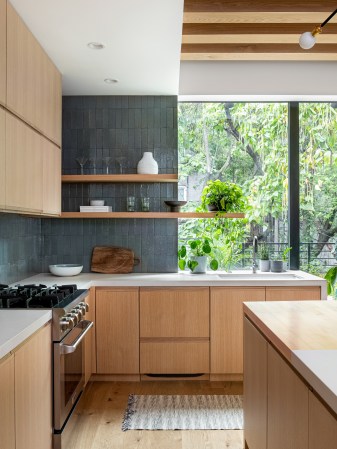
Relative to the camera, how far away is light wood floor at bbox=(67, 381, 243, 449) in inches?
105

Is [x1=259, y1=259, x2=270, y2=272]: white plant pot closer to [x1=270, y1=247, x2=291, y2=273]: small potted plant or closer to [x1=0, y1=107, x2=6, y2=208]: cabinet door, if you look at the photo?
[x1=270, y1=247, x2=291, y2=273]: small potted plant

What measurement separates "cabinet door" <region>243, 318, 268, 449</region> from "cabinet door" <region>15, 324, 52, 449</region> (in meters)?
1.08

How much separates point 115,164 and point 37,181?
1.31 meters

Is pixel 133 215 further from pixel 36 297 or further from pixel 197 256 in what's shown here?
pixel 36 297

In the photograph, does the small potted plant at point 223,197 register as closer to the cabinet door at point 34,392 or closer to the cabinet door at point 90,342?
the cabinet door at point 90,342

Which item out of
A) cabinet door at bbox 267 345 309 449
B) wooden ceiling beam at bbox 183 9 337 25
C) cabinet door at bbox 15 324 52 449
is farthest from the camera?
wooden ceiling beam at bbox 183 9 337 25

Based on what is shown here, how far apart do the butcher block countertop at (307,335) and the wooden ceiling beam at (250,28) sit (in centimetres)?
229

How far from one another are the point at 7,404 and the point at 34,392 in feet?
1.23

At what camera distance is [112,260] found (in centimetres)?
412

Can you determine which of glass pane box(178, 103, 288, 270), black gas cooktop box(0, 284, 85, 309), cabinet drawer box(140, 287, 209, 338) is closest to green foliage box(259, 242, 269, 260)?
glass pane box(178, 103, 288, 270)

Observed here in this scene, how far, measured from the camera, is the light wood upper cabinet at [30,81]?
2438mm

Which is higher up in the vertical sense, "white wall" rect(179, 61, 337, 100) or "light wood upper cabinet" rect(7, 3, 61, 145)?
"white wall" rect(179, 61, 337, 100)

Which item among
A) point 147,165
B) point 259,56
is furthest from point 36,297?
point 259,56

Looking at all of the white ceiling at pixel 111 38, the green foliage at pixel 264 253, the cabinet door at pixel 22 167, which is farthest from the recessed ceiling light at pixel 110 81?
the green foliage at pixel 264 253
